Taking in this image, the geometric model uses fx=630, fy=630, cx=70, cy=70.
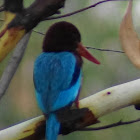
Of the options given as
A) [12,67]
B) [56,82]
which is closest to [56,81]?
[56,82]

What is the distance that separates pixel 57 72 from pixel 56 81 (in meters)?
0.05

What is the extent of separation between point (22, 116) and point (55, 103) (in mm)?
2341

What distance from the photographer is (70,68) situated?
180 cm

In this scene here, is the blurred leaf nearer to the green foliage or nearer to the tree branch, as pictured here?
the tree branch

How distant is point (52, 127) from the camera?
61.4 inches

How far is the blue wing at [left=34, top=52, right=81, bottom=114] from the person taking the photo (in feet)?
5.56

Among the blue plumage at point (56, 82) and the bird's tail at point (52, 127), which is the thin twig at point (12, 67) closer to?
the blue plumage at point (56, 82)

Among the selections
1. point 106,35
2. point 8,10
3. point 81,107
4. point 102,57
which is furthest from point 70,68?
point 106,35

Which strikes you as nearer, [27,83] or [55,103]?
[55,103]

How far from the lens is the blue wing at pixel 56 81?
1.70 metres

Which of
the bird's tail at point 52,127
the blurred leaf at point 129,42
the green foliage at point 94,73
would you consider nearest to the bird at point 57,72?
the bird's tail at point 52,127

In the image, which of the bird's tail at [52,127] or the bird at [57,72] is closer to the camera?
the bird's tail at [52,127]

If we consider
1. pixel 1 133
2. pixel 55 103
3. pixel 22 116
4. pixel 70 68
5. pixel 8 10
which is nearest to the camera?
pixel 8 10

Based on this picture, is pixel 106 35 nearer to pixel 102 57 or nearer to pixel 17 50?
pixel 102 57
